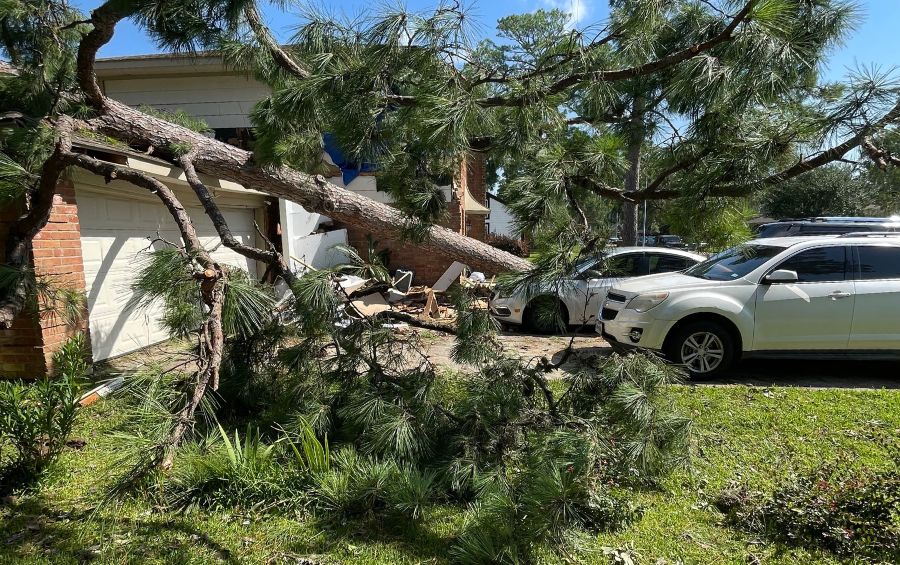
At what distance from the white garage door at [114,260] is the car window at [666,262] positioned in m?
6.67

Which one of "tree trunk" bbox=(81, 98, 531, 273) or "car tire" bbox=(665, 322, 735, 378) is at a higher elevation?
"tree trunk" bbox=(81, 98, 531, 273)

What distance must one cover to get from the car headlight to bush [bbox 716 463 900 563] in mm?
3102

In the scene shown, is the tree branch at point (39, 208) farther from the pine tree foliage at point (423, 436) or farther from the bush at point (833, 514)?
the bush at point (833, 514)

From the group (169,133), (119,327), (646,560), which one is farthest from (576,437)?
(119,327)

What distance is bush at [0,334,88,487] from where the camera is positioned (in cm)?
330

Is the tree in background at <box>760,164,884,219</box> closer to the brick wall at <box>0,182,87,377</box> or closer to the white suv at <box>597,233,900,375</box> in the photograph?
the white suv at <box>597,233,900,375</box>

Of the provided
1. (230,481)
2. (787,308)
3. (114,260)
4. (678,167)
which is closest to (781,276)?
(787,308)

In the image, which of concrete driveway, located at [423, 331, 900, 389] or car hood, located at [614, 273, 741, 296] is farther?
car hood, located at [614, 273, 741, 296]

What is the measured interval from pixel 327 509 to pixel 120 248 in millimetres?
5328

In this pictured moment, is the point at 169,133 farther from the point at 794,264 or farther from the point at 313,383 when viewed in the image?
the point at 794,264

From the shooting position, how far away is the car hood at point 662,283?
6.41 m

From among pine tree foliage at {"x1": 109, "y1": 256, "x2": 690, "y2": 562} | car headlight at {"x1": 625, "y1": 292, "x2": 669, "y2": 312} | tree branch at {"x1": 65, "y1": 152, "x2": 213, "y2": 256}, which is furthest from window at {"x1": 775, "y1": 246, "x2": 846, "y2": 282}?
tree branch at {"x1": 65, "y1": 152, "x2": 213, "y2": 256}

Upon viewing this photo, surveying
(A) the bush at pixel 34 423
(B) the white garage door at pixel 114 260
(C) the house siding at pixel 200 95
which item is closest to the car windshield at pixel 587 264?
(A) the bush at pixel 34 423

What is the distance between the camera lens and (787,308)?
6.12 m
